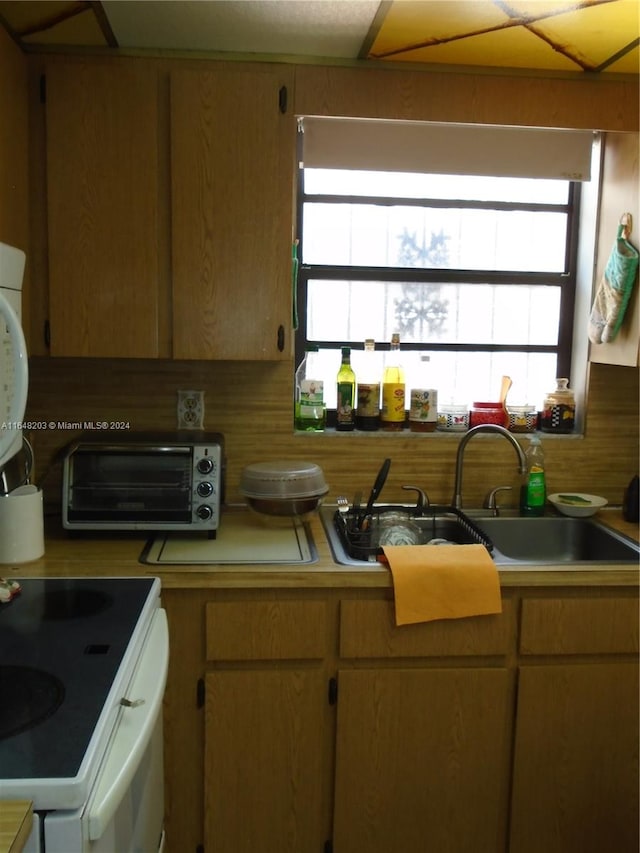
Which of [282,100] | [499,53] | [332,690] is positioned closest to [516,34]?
[499,53]

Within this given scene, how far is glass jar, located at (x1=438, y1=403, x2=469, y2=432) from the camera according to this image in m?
2.42

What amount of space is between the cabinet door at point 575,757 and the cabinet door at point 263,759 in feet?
1.71

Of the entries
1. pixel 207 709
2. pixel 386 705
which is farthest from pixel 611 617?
pixel 207 709

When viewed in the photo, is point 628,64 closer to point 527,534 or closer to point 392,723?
point 527,534

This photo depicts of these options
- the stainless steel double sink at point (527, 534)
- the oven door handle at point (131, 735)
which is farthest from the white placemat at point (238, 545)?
the oven door handle at point (131, 735)

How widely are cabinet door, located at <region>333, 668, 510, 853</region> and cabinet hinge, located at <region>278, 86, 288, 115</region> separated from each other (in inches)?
58.8

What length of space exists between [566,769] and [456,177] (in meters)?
1.80

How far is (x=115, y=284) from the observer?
2.01 m

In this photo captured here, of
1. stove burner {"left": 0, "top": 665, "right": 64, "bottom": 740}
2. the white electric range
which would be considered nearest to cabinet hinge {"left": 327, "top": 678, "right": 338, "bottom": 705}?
the white electric range

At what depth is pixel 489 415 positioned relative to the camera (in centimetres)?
244

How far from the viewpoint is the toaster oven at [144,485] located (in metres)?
1.99

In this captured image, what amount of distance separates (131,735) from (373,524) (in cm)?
118

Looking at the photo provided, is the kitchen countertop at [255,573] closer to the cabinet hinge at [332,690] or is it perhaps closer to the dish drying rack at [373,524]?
the dish drying rack at [373,524]

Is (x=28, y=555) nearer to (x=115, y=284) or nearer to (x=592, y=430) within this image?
→ (x=115, y=284)
